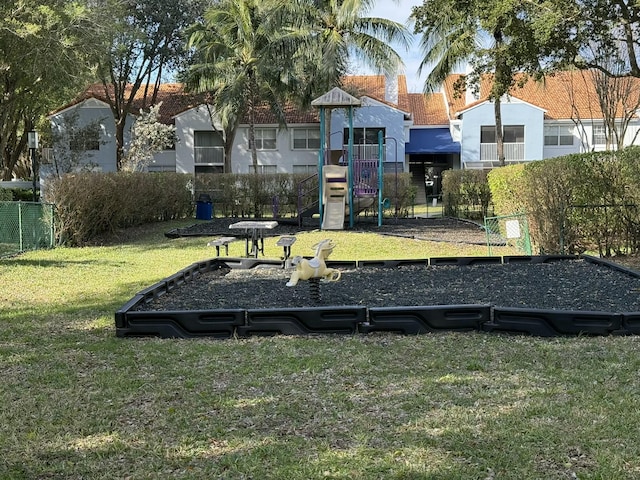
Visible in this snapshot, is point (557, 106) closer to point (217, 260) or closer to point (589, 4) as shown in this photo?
point (589, 4)

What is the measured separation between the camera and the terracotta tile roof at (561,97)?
38781mm

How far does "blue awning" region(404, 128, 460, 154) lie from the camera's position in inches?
1582

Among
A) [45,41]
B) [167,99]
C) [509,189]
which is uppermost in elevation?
[167,99]

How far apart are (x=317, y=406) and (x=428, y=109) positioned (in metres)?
42.7

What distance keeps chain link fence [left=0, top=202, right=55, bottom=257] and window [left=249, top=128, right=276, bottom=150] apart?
26.5 metres

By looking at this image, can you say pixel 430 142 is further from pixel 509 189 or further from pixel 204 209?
pixel 509 189

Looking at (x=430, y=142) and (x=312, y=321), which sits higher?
(x=430, y=142)

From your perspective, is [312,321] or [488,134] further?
[488,134]

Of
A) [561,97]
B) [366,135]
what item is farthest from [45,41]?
[561,97]

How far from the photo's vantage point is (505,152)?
129ft

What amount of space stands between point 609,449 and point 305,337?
3.02 metres

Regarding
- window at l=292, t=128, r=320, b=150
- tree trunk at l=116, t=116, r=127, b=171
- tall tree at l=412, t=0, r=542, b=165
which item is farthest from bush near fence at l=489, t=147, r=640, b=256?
tree trunk at l=116, t=116, r=127, b=171

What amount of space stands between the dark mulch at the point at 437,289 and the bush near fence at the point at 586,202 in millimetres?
1515

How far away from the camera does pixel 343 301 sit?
6820mm
